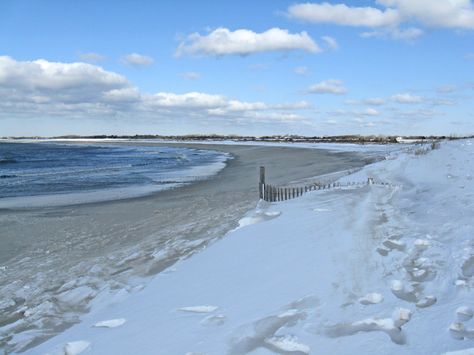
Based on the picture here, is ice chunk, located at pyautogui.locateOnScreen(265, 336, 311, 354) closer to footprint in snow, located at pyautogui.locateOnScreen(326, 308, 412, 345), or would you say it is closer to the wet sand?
footprint in snow, located at pyautogui.locateOnScreen(326, 308, 412, 345)

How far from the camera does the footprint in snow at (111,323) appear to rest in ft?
17.3

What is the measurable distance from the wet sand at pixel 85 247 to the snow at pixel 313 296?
56 centimetres

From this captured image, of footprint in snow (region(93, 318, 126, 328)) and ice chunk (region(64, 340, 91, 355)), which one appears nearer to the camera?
ice chunk (region(64, 340, 91, 355))

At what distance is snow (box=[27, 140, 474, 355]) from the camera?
13.6 feet

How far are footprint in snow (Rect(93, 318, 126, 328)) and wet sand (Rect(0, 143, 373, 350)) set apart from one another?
0.81 meters

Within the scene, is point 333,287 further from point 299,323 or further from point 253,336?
point 253,336

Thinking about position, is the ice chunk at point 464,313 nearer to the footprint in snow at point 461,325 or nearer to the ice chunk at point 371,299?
the footprint in snow at point 461,325

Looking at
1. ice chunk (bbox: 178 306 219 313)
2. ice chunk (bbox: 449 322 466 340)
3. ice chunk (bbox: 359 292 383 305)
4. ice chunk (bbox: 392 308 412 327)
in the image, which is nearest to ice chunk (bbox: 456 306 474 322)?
ice chunk (bbox: 449 322 466 340)

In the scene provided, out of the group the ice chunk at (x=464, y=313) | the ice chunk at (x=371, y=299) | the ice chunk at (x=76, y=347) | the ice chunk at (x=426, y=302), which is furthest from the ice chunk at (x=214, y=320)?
the ice chunk at (x=464, y=313)

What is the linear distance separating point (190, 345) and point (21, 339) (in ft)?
8.61

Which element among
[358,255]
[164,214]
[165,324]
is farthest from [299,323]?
[164,214]

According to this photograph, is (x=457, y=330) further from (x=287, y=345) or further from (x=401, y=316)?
(x=287, y=345)

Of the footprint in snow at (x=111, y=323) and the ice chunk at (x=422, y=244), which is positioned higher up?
the ice chunk at (x=422, y=244)

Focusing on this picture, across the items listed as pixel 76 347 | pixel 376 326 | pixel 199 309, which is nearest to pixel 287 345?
pixel 376 326
